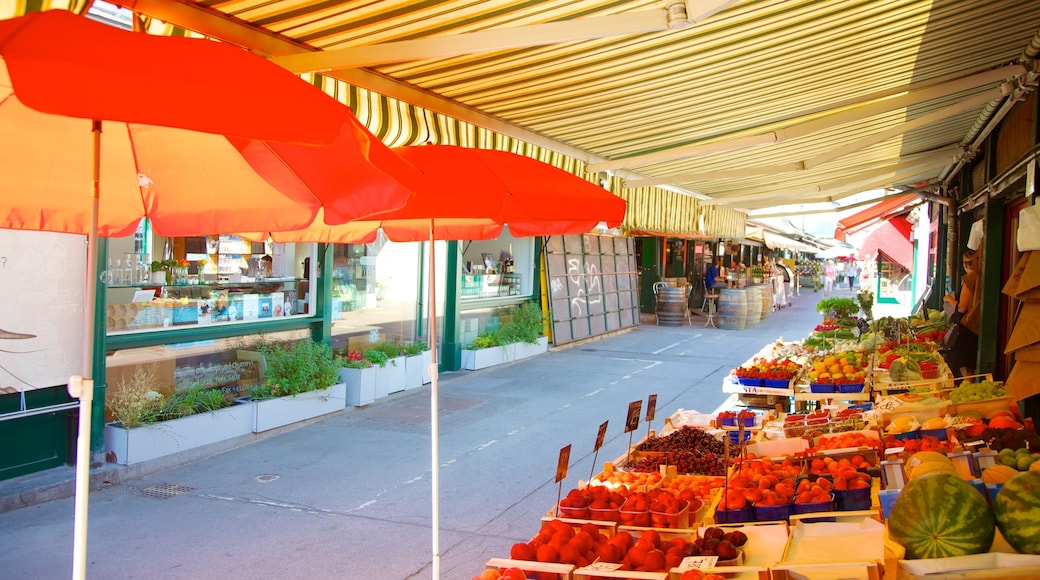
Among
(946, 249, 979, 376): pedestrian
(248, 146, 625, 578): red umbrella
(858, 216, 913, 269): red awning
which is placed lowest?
(946, 249, 979, 376): pedestrian

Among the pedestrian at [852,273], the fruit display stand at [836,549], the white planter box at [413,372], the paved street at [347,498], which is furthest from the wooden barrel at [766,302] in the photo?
the pedestrian at [852,273]

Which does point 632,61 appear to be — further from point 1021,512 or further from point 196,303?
point 196,303

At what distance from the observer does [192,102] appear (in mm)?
2068

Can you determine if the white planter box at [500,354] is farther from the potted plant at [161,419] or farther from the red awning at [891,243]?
the red awning at [891,243]

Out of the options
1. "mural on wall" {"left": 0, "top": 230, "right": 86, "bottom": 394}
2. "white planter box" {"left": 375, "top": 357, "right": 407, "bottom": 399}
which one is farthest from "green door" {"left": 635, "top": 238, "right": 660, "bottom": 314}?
"mural on wall" {"left": 0, "top": 230, "right": 86, "bottom": 394}

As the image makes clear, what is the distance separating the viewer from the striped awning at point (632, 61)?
342cm

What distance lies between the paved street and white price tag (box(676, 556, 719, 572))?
50.1 inches

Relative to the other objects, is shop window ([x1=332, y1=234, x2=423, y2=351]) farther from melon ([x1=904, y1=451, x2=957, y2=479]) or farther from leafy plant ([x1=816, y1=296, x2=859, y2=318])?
melon ([x1=904, y1=451, x2=957, y2=479])

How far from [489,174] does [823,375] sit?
4743 millimetres

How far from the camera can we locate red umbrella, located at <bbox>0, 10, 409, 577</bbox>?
6.34ft

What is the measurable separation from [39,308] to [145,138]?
4072mm

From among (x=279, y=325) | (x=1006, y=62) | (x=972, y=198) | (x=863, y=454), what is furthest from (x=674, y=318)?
(x=863, y=454)

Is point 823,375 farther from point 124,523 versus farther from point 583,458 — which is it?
point 124,523

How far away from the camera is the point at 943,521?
255 cm
